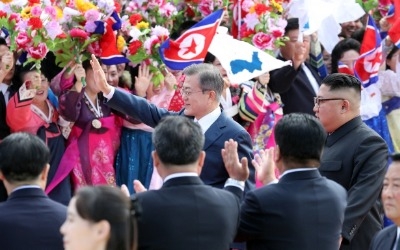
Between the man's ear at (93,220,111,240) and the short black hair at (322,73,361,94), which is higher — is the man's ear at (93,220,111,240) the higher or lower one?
the lower one

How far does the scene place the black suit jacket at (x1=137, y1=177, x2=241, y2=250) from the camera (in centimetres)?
470

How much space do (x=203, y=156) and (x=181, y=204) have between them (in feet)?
0.99

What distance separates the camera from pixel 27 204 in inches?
191

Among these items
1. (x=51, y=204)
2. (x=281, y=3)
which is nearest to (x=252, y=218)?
(x=51, y=204)

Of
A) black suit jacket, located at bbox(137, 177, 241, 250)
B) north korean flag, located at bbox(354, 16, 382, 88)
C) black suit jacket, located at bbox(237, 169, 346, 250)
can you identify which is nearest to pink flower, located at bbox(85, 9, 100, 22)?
north korean flag, located at bbox(354, 16, 382, 88)

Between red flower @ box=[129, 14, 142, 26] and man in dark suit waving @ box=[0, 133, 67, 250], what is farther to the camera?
red flower @ box=[129, 14, 142, 26]

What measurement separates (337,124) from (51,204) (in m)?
2.28

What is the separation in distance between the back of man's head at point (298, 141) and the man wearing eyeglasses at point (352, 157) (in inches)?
41.7

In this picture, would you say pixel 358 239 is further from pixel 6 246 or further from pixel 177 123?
pixel 6 246

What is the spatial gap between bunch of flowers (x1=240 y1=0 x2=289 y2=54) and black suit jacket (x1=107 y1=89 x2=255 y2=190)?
6.61 feet

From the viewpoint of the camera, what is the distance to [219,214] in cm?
480

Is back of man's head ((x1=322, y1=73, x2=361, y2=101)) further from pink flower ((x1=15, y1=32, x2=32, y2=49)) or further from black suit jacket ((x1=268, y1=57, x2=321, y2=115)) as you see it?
pink flower ((x1=15, y1=32, x2=32, y2=49))

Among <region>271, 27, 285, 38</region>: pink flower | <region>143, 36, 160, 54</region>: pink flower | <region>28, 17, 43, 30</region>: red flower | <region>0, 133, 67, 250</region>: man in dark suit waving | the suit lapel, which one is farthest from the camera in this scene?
<region>271, 27, 285, 38</region>: pink flower

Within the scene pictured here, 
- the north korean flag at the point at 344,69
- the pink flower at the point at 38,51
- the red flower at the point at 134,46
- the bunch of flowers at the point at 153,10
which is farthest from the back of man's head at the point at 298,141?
the north korean flag at the point at 344,69
